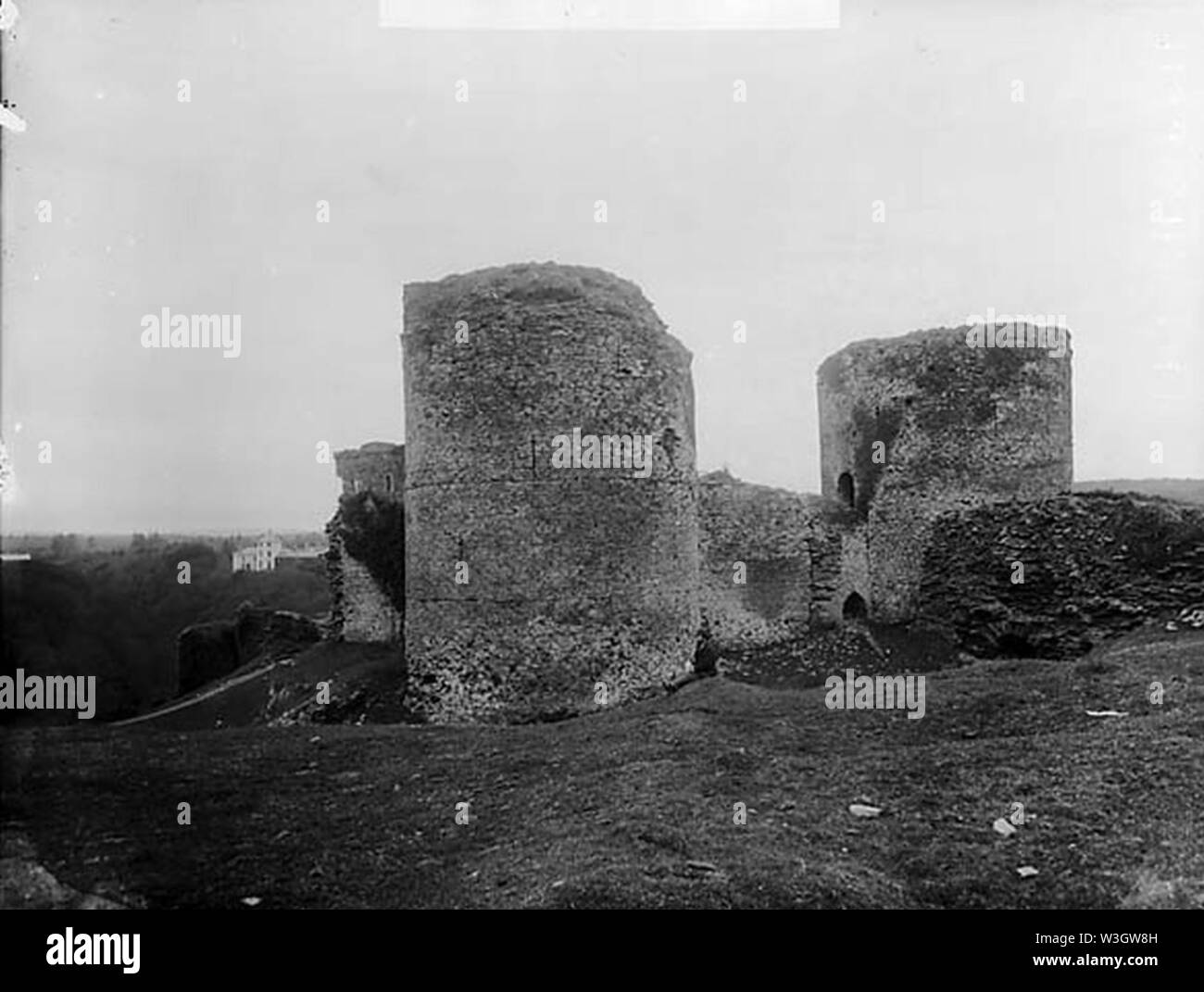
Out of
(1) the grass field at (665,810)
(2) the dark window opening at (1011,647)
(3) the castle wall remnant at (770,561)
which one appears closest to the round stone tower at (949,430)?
(3) the castle wall remnant at (770,561)

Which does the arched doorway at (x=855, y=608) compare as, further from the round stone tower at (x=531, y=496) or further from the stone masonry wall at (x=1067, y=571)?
the round stone tower at (x=531, y=496)

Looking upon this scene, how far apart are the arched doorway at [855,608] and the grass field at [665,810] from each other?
6934 mm

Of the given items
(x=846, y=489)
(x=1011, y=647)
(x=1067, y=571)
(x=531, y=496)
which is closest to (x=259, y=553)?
(x=531, y=496)

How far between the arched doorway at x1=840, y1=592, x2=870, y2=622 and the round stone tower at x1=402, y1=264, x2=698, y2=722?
19.2 feet

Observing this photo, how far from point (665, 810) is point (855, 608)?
1058 centimetres

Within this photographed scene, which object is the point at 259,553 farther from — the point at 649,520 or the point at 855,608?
the point at 855,608

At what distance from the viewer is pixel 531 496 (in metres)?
9.98

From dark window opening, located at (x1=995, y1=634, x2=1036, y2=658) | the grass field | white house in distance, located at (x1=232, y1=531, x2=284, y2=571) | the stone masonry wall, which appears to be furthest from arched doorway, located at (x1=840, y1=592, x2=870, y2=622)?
white house in distance, located at (x1=232, y1=531, x2=284, y2=571)

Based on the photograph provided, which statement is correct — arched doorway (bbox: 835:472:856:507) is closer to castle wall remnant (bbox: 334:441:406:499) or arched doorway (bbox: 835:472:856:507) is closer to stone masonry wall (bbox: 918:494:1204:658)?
stone masonry wall (bbox: 918:494:1204:658)

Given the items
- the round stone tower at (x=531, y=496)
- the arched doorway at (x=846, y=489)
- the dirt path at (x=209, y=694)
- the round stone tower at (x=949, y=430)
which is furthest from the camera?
the arched doorway at (x=846, y=489)

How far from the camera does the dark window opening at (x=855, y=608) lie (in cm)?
1548

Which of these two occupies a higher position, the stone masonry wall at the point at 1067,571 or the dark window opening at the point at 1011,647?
the stone masonry wall at the point at 1067,571

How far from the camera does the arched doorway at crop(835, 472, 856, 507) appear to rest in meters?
16.2
